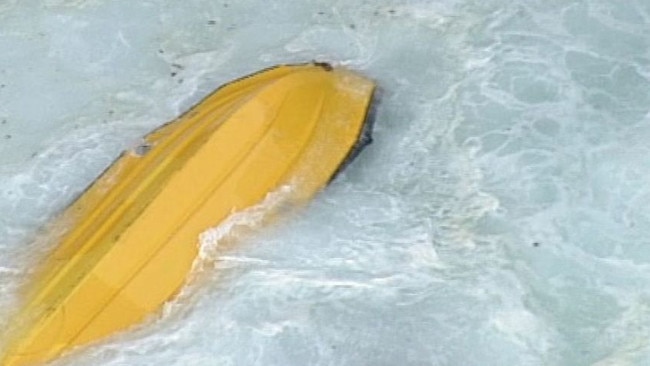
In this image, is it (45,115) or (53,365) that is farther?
(45,115)

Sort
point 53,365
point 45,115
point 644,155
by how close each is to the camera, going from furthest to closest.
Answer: point 45,115 → point 644,155 → point 53,365

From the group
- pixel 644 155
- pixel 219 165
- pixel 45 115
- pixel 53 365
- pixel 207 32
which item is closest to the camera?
pixel 53 365

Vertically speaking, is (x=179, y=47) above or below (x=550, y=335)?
above

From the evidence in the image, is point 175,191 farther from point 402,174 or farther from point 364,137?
point 402,174

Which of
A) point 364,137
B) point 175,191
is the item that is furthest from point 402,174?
point 175,191

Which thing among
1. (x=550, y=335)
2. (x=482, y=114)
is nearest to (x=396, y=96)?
(x=482, y=114)

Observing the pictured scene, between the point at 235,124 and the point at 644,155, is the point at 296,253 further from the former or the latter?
the point at 644,155
